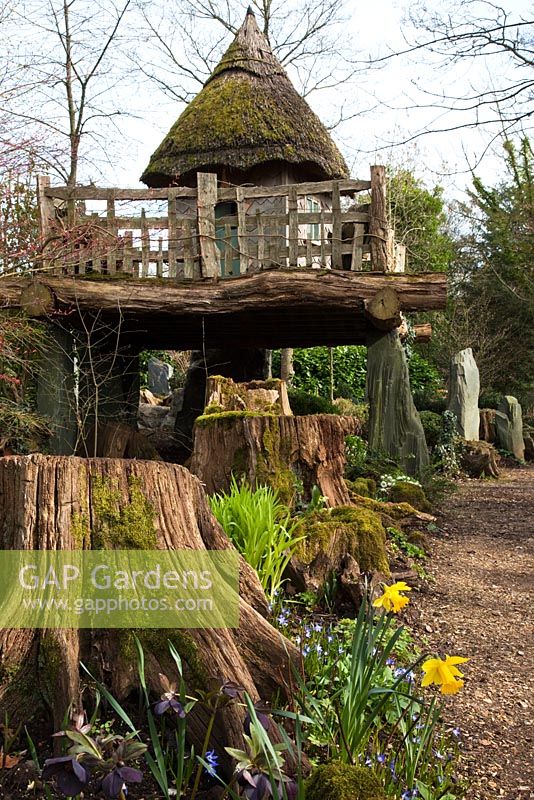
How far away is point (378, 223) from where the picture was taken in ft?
26.8

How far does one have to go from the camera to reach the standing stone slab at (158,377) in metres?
18.4

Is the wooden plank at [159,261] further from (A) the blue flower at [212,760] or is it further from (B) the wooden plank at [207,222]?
(A) the blue flower at [212,760]

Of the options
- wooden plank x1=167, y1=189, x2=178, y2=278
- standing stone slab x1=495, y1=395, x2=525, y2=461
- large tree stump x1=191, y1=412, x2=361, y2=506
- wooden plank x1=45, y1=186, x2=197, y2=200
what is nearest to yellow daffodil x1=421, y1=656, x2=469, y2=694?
large tree stump x1=191, y1=412, x2=361, y2=506

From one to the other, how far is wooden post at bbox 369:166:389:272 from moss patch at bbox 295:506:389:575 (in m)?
4.52

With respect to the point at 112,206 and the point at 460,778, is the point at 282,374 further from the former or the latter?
the point at 460,778

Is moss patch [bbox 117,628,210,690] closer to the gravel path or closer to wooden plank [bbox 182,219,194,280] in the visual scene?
the gravel path

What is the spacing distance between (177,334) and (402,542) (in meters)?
6.42

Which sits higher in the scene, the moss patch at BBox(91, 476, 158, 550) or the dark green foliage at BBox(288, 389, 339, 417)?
the moss patch at BBox(91, 476, 158, 550)

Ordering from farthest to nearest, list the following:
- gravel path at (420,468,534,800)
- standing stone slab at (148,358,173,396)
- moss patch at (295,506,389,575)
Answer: standing stone slab at (148,358,173,396)
moss patch at (295,506,389,575)
gravel path at (420,468,534,800)

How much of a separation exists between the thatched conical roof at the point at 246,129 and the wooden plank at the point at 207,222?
3.07 metres

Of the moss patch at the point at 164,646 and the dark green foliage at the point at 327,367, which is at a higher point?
the moss patch at the point at 164,646

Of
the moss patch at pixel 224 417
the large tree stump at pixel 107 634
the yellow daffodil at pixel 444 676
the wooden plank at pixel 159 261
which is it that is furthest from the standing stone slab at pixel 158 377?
the yellow daffodil at pixel 444 676

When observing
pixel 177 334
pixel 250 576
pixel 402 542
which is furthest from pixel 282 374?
pixel 250 576

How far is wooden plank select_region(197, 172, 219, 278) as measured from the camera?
828 cm
